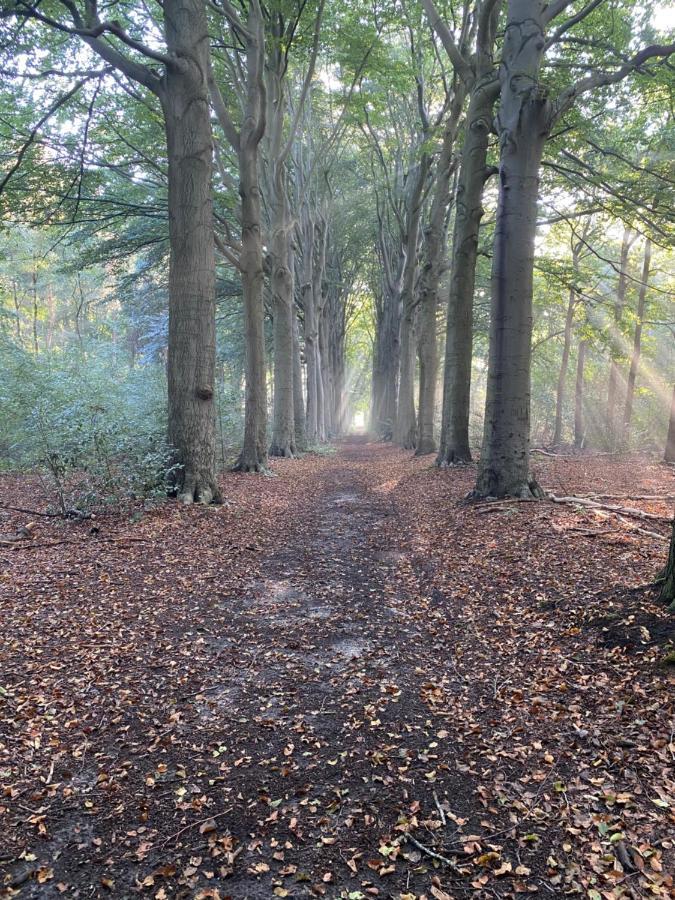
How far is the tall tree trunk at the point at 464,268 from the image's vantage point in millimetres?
10070

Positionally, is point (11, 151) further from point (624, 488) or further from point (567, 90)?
point (624, 488)

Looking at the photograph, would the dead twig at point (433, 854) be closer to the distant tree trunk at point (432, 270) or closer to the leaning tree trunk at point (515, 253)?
the leaning tree trunk at point (515, 253)

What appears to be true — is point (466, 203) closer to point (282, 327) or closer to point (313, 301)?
point (282, 327)

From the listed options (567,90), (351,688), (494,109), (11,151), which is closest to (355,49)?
(494,109)

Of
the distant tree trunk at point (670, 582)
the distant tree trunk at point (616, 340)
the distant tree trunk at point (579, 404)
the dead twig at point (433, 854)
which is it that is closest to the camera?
the dead twig at point (433, 854)

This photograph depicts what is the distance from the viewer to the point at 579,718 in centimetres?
293

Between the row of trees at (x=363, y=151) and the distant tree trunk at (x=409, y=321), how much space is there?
0.12 metres

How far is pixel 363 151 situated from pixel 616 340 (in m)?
12.1

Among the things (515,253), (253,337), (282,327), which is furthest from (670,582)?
(282,327)

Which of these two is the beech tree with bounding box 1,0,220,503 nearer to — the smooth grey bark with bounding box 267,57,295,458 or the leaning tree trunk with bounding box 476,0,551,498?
the leaning tree trunk with bounding box 476,0,551,498

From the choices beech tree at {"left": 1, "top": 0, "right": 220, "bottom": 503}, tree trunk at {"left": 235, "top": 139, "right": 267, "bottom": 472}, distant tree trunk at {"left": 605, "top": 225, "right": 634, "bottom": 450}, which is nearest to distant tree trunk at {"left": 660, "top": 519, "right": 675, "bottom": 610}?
beech tree at {"left": 1, "top": 0, "right": 220, "bottom": 503}

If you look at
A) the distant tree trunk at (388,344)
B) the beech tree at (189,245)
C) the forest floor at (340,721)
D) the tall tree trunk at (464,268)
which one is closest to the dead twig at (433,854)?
the forest floor at (340,721)

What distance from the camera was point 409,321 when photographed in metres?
20.0

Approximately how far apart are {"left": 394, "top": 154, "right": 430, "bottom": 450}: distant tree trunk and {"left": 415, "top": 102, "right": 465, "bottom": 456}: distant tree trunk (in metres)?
1.95
